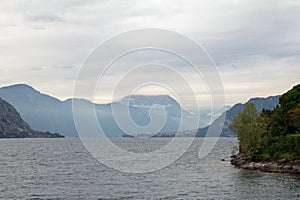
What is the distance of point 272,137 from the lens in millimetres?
124062

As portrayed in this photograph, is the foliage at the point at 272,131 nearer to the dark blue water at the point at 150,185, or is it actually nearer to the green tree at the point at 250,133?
the green tree at the point at 250,133

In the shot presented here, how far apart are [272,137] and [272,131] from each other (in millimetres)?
5936

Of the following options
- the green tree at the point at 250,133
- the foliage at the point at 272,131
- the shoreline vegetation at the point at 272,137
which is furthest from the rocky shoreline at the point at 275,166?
the green tree at the point at 250,133

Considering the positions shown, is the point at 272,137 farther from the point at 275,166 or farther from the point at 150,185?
the point at 150,185

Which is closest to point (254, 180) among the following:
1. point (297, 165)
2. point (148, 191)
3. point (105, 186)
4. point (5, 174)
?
point (297, 165)

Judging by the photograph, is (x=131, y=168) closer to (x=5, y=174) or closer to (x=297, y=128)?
(x=5, y=174)

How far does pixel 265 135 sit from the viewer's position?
123375mm

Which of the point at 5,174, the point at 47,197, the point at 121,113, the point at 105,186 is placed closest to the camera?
the point at 121,113

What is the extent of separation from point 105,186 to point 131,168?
38496mm

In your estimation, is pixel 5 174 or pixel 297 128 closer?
pixel 5 174

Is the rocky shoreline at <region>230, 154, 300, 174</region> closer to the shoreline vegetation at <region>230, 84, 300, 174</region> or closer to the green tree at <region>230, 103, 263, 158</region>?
the shoreline vegetation at <region>230, 84, 300, 174</region>

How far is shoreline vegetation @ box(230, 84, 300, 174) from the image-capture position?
10750 centimetres

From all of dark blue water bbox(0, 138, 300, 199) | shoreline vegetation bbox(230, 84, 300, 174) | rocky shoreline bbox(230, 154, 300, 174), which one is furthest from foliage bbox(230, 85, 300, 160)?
dark blue water bbox(0, 138, 300, 199)

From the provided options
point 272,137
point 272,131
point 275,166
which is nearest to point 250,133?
point 272,137
